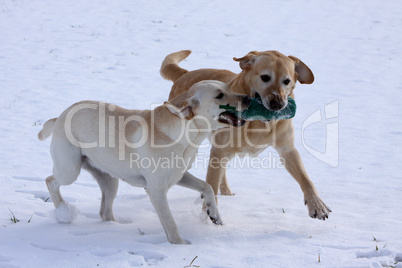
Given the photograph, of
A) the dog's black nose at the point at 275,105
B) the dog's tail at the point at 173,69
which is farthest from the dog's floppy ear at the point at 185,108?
the dog's tail at the point at 173,69

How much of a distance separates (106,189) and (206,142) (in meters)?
3.45

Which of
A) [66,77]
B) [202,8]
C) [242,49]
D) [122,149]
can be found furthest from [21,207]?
[202,8]

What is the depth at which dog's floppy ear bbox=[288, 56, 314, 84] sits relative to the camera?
467 centimetres

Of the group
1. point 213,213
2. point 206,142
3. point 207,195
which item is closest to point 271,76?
point 207,195

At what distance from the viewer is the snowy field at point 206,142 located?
3668 mm

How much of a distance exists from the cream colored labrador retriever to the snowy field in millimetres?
318

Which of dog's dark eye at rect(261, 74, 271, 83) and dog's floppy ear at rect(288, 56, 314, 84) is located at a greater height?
dog's floppy ear at rect(288, 56, 314, 84)

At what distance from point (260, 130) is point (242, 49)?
7704 mm

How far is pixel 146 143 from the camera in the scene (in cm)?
401

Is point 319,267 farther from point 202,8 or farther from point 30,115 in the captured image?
point 202,8

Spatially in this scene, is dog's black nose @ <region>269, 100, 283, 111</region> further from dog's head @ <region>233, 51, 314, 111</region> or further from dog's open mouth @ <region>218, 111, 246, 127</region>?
dog's open mouth @ <region>218, 111, 246, 127</region>

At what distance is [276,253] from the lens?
358 cm

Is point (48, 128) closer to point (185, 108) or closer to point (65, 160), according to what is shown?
point (65, 160)

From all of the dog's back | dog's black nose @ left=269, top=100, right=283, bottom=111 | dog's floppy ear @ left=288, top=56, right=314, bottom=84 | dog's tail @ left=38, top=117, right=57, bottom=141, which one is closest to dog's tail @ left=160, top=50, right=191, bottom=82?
the dog's back
